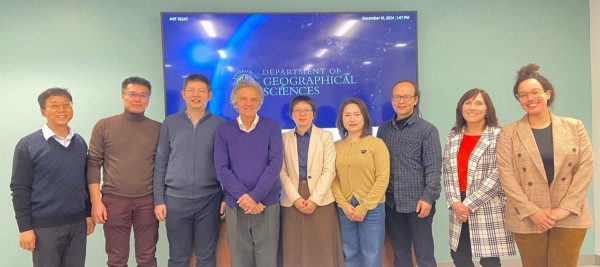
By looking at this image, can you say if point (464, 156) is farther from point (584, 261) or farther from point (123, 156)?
point (584, 261)

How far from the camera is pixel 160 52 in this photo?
3.51 metres

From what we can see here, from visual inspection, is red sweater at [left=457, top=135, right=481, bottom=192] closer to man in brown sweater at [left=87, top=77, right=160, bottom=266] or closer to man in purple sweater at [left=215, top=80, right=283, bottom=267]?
man in purple sweater at [left=215, top=80, right=283, bottom=267]

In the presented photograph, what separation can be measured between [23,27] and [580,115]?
4.97m

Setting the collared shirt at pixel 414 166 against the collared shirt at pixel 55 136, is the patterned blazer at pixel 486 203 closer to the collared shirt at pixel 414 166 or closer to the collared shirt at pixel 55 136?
the collared shirt at pixel 414 166

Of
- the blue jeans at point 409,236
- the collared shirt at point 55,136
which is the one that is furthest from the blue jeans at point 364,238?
the collared shirt at point 55,136

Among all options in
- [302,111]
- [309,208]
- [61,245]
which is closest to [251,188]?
[309,208]

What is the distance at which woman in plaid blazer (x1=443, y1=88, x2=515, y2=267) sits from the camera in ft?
7.88

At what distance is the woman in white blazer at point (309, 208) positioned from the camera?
8.41ft

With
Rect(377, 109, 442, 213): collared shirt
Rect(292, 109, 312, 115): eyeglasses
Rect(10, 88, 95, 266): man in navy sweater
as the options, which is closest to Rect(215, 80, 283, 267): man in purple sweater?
Rect(292, 109, 312, 115): eyeglasses

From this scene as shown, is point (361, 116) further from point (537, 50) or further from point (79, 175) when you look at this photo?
point (537, 50)

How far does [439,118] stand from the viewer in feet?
12.3

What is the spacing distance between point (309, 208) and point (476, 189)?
3.27ft

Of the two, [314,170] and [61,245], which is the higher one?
[314,170]

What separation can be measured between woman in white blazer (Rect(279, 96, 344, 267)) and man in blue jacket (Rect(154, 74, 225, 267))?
0.46 m
